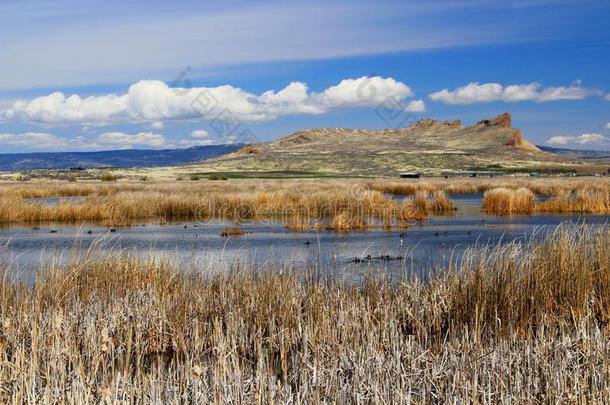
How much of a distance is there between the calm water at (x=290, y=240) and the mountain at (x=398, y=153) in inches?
2943

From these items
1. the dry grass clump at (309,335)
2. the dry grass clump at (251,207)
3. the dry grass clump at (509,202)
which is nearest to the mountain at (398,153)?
the dry grass clump at (509,202)

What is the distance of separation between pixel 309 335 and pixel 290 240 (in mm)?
16044

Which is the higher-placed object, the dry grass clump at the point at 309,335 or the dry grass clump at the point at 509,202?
the dry grass clump at the point at 309,335

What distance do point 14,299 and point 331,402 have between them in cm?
559

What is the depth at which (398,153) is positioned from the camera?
13812cm

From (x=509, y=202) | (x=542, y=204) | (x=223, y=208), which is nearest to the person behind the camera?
(x=223, y=208)

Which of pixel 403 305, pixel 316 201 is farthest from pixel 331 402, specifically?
pixel 316 201

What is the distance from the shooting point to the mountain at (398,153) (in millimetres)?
119875

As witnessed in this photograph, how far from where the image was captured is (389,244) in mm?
23219

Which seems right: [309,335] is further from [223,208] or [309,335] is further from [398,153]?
[398,153]

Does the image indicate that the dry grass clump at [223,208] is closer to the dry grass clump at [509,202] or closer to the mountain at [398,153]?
the dry grass clump at [509,202]

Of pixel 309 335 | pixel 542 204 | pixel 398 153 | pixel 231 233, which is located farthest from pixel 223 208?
pixel 398 153

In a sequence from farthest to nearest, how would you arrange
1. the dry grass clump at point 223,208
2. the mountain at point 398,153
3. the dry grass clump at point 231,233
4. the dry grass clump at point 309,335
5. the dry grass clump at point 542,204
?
1. the mountain at point 398,153
2. the dry grass clump at point 542,204
3. the dry grass clump at point 223,208
4. the dry grass clump at point 231,233
5. the dry grass clump at point 309,335

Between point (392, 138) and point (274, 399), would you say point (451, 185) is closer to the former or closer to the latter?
point (274, 399)
